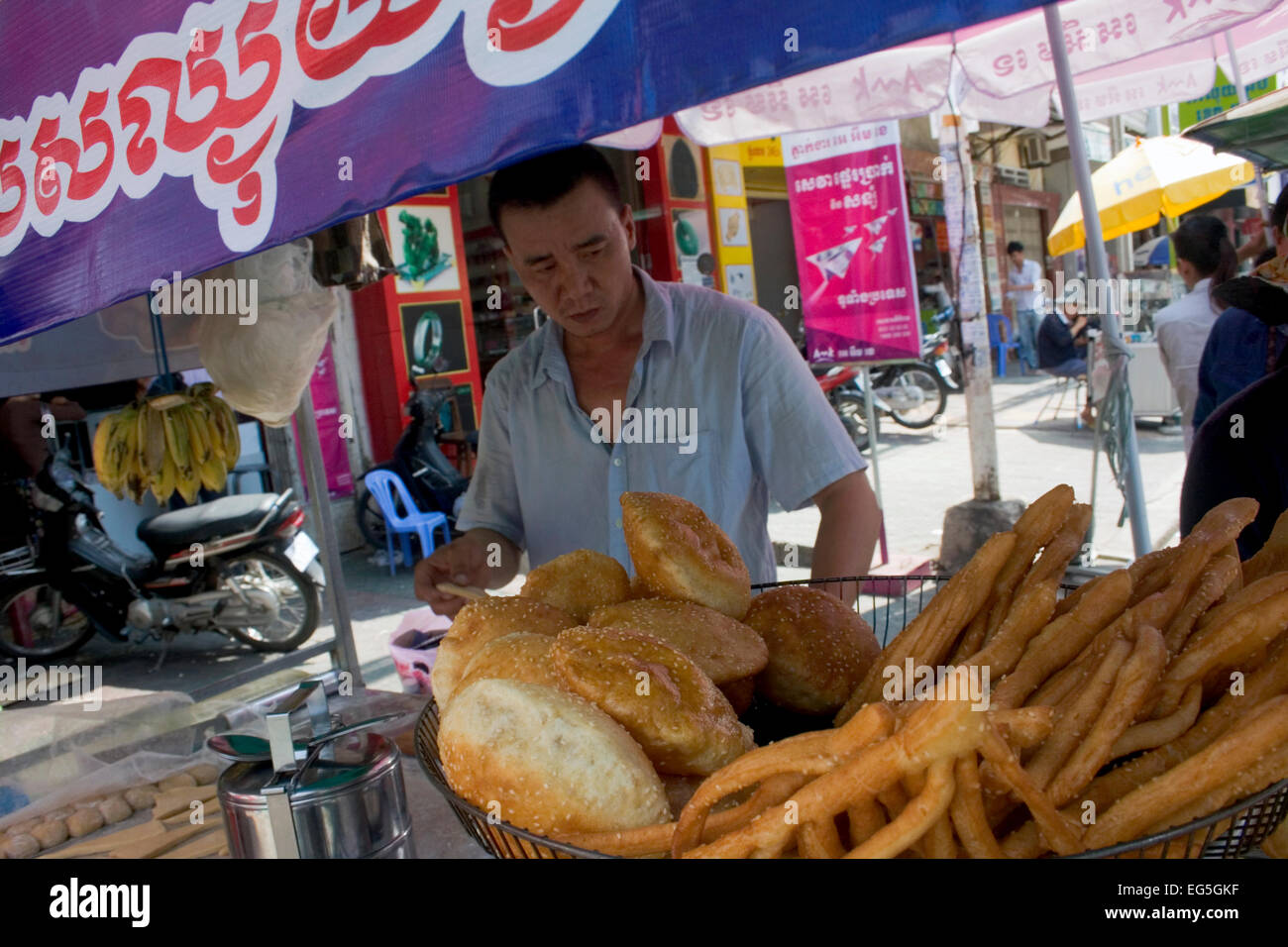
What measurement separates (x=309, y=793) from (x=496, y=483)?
1531mm

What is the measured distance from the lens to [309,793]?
117cm

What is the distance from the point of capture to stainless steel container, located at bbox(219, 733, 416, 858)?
1179 mm

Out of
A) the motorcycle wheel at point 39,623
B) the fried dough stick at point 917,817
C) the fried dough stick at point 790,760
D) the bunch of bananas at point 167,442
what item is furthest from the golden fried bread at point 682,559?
the motorcycle wheel at point 39,623

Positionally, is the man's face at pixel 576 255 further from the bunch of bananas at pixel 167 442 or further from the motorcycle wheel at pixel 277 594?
the motorcycle wheel at pixel 277 594

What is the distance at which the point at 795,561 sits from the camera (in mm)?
6469

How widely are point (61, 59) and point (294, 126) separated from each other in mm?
797

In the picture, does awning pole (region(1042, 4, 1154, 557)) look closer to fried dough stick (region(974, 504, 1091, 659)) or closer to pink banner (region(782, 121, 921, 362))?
pink banner (region(782, 121, 921, 362))

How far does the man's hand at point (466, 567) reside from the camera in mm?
1996

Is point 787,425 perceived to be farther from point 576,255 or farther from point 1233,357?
point 1233,357

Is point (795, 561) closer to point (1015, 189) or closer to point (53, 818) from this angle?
point (53, 818)

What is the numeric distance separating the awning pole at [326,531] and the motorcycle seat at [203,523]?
110 inches

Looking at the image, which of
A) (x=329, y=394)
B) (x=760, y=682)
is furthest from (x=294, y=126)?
(x=329, y=394)

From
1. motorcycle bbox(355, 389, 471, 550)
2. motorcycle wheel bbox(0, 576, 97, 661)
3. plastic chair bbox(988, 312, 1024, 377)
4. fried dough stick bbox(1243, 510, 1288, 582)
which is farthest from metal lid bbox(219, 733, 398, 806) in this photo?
plastic chair bbox(988, 312, 1024, 377)

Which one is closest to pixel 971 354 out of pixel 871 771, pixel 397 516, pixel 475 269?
pixel 397 516
